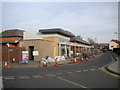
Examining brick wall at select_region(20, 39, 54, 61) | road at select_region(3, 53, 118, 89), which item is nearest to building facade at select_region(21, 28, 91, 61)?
brick wall at select_region(20, 39, 54, 61)

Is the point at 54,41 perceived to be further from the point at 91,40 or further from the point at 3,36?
the point at 91,40

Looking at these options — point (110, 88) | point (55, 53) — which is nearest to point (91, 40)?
point (55, 53)

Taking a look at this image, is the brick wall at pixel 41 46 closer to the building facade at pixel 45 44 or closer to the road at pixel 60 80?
the building facade at pixel 45 44

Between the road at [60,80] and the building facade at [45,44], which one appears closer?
the road at [60,80]

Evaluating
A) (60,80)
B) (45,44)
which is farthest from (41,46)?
(60,80)

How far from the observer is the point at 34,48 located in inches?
1093

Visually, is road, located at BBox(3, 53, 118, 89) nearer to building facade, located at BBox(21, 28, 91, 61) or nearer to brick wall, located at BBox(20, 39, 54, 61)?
brick wall, located at BBox(20, 39, 54, 61)

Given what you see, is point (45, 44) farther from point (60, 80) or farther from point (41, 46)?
point (60, 80)

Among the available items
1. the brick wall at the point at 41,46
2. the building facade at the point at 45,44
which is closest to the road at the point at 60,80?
the brick wall at the point at 41,46

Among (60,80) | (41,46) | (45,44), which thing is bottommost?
(60,80)

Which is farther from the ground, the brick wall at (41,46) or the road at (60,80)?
the brick wall at (41,46)

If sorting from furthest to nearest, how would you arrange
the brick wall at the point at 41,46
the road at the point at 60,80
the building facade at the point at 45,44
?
the building facade at the point at 45,44, the brick wall at the point at 41,46, the road at the point at 60,80

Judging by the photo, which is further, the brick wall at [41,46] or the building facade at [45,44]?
the building facade at [45,44]

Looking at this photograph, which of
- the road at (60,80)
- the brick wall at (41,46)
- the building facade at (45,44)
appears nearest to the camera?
the road at (60,80)
